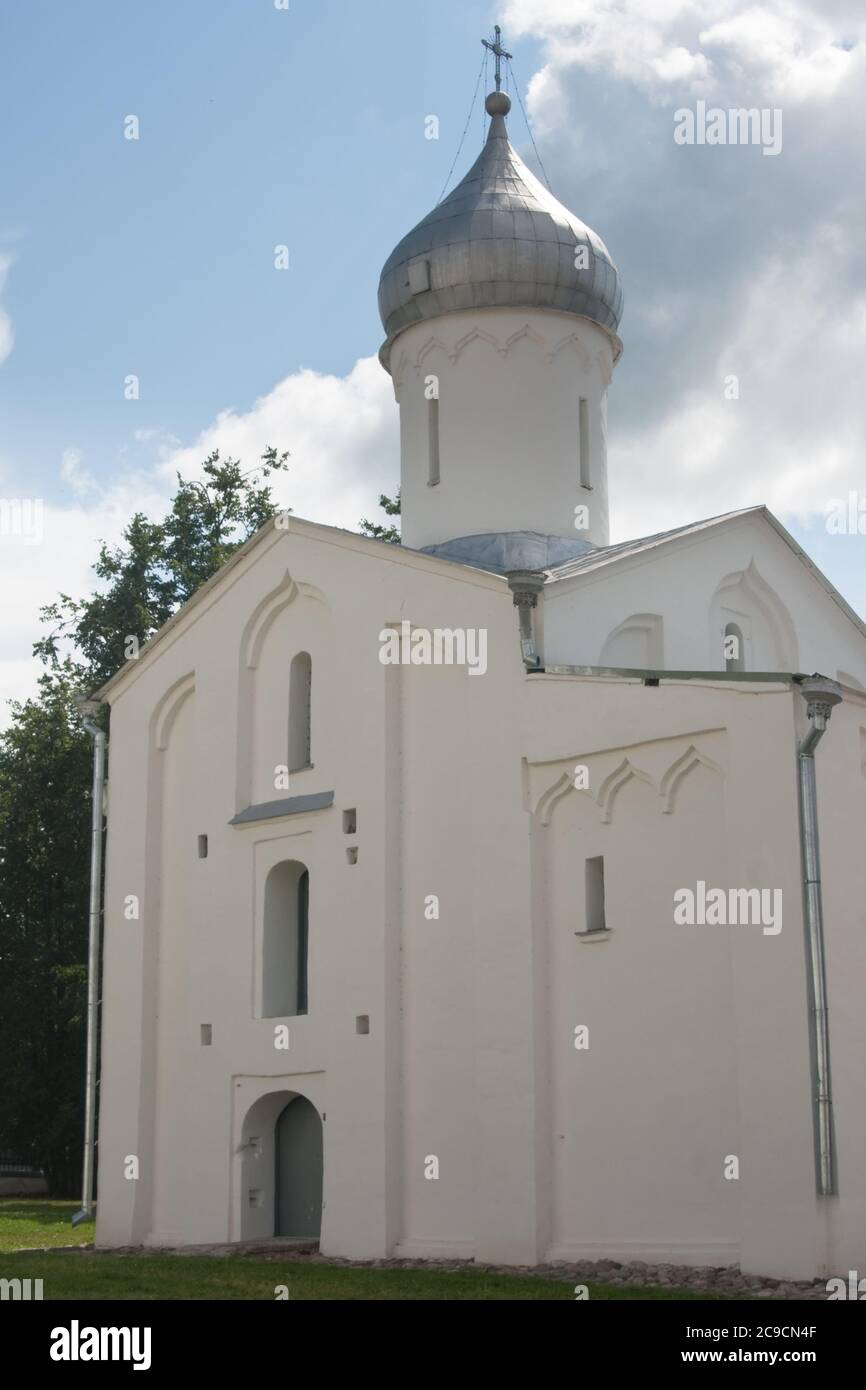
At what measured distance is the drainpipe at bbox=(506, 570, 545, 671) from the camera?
14812 millimetres

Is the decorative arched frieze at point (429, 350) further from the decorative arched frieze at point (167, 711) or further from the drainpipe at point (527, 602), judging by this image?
the drainpipe at point (527, 602)

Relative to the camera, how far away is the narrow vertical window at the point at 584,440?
61.0 feet

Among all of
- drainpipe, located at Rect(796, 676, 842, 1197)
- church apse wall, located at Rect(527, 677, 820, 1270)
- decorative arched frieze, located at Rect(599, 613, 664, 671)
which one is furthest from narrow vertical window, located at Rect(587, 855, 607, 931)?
decorative arched frieze, located at Rect(599, 613, 664, 671)

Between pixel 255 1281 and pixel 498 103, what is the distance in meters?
13.6

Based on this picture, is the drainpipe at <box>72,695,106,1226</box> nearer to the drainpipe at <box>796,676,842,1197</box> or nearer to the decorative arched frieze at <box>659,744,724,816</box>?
the decorative arched frieze at <box>659,744,724,816</box>

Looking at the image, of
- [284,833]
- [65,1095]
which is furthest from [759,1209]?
[65,1095]

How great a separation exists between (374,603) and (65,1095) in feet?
50.5

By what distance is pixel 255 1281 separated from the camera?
13.7 m

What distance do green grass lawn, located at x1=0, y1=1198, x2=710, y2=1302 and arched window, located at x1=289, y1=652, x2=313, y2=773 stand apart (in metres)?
5.02

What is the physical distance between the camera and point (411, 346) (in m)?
19.2

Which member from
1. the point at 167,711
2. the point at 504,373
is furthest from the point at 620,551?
the point at 167,711

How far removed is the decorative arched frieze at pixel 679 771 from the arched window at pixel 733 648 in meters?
3.60

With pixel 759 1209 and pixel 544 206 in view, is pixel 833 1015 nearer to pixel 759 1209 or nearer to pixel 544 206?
pixel 759 1209

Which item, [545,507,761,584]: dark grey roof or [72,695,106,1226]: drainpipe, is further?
[72,695,106,1226]: drainpipe
